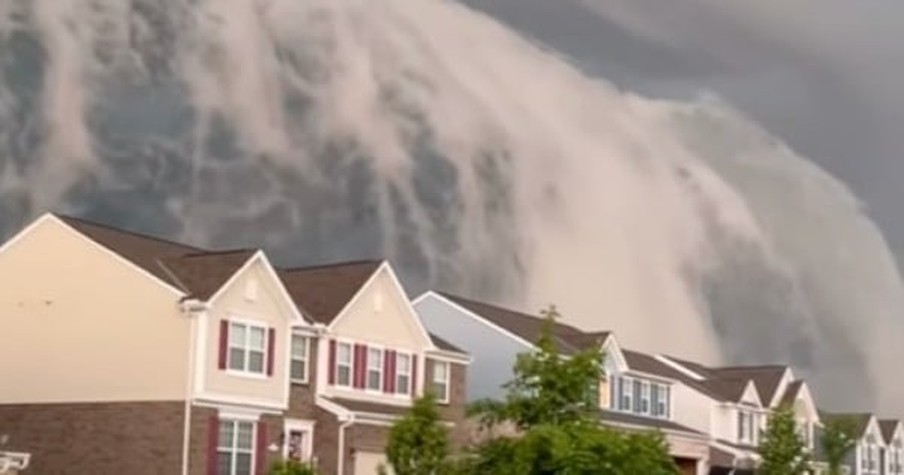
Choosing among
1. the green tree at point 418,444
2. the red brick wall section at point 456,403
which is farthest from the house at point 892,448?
the green tree at point 418,444

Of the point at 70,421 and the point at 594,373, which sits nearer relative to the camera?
the point at 594,373

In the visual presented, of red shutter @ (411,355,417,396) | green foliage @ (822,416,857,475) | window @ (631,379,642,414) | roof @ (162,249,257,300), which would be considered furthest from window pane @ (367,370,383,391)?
green foliage @ (822,416,857,475)

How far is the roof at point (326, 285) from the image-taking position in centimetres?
6159

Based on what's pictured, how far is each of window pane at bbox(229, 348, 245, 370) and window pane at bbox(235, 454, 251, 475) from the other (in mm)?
2727

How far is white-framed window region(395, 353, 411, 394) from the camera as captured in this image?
6425 centimetres

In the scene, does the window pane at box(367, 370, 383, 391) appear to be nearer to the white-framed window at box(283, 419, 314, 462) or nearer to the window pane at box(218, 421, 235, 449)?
the white-framed window at box(283, 419, 314, 462)

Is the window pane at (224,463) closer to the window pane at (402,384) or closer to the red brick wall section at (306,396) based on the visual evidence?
the red brick wall section at (306,396)

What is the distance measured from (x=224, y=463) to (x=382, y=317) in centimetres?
1062

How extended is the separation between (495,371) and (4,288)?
83.8 feet

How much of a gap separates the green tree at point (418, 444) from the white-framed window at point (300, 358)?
42.3 ft

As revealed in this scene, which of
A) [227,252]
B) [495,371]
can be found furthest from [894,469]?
[227,252]

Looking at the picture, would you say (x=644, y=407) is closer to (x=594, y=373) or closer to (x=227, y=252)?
(x=227, y=252)

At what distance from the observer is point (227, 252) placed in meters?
57.6

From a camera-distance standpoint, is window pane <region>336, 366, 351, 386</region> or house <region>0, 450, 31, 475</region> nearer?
house <region>0, 450, 31, 475</region>
